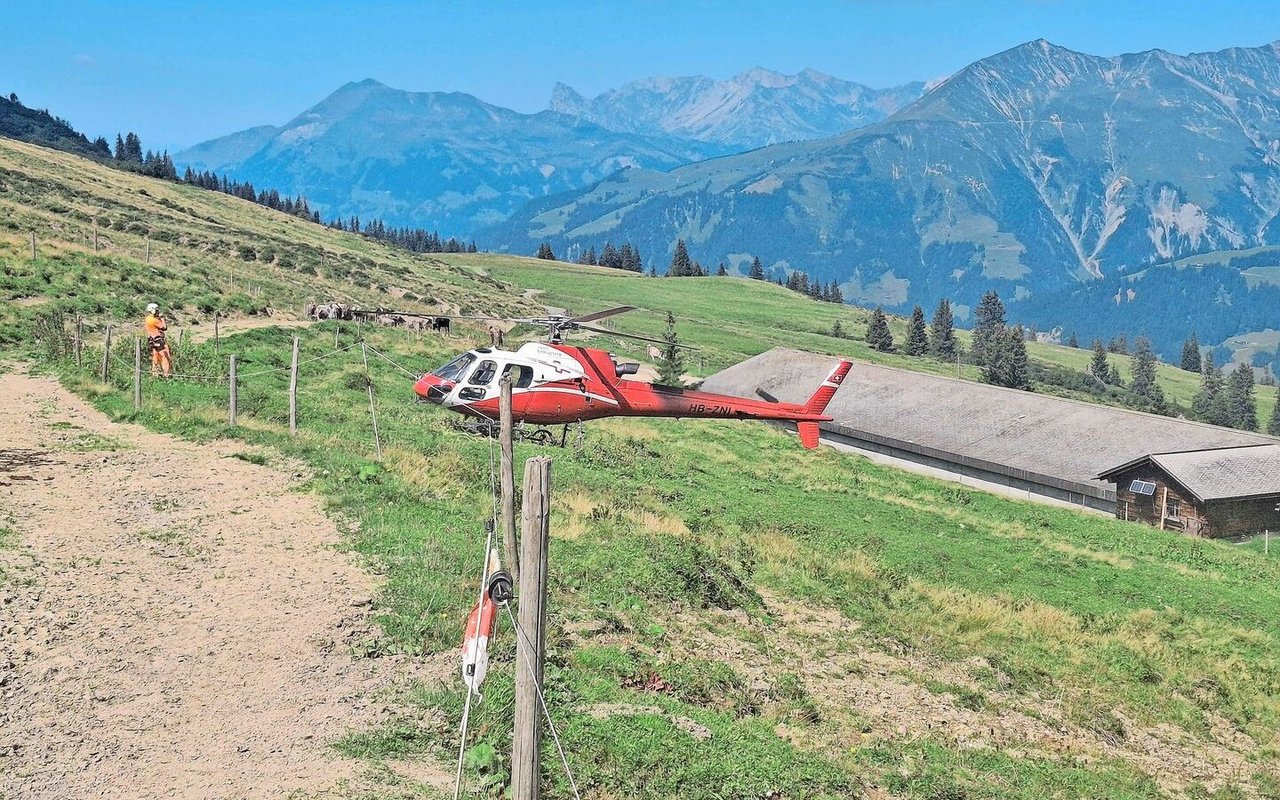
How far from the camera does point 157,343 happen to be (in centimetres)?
2977

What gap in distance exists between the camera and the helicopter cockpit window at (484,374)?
67.8 feet

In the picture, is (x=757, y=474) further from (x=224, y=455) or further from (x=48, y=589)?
(x=48, y=589)

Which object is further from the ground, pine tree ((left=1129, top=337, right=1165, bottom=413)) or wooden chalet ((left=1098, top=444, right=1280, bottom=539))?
Answer: pine tree ((left=1129, top=337, right=1165, bottom=413))

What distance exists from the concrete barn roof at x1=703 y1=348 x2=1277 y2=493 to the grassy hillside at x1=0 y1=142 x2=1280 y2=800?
8.17m

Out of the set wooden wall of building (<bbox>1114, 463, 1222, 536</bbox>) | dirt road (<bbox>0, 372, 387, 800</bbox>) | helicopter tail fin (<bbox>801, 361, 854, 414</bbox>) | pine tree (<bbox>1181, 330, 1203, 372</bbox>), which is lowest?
wooden wall of building (<bbox>1114, 463, 1222, 536</bbox>)

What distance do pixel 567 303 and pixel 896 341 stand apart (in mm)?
50090

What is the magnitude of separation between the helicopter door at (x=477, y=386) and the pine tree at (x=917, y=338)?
389 ft

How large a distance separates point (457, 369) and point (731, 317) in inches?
4655

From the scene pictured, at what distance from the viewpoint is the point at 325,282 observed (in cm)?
6750

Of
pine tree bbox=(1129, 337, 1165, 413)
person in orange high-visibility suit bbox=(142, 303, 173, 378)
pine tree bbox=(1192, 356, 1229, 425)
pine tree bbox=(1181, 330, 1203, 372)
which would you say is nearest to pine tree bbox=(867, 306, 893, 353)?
pine tree bbox=(1129, 337, 1165, 413)

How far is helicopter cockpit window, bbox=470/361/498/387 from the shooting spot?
67.8ft

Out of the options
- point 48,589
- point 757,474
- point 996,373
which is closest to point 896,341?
point 996,373

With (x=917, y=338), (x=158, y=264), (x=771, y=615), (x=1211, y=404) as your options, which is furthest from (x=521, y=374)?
(x=1211, y=404)

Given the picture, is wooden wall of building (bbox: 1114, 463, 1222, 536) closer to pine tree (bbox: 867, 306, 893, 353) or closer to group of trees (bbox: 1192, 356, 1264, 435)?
pine tree (bbox: 867, 306, 893, 353)
